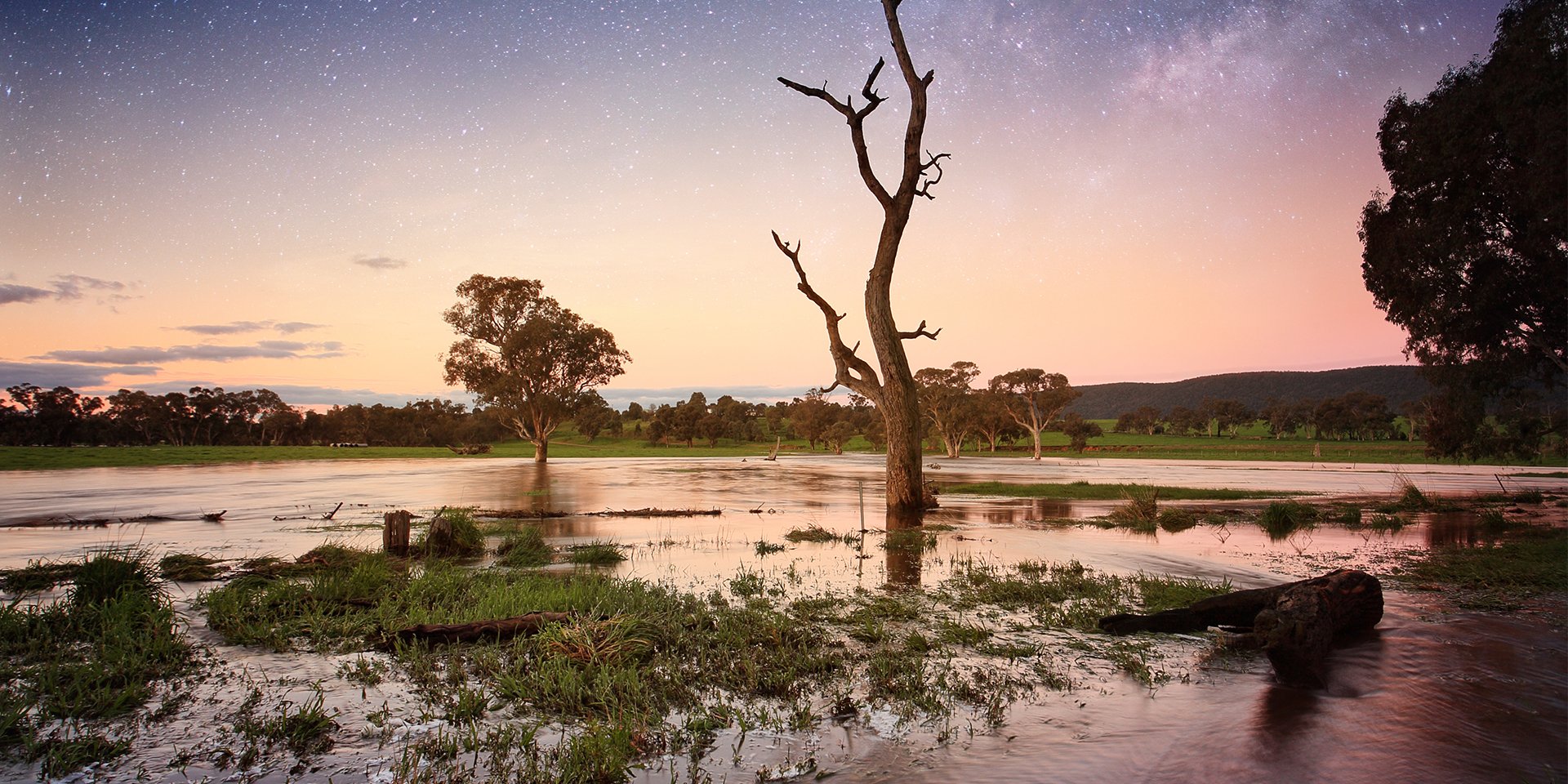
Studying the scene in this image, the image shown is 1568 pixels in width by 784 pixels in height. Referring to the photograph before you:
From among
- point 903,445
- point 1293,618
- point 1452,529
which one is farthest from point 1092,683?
point 1452,529

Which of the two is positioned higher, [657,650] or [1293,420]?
[1293,420]

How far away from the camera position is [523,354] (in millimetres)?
60062

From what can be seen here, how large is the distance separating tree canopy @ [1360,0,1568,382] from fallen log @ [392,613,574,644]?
71.9 feet

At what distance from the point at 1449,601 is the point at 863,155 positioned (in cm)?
1436

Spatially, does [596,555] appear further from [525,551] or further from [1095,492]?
[1095,492]

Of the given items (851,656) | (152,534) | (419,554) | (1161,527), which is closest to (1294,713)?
(851,656)

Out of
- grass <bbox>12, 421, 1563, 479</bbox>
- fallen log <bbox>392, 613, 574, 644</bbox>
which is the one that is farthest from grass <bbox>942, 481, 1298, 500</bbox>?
grass <bbox>12, 421, 1563, 479</bbox>

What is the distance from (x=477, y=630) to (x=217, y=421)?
124775 mm

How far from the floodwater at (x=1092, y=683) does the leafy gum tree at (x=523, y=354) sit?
35.8 meters

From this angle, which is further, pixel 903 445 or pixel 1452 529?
pixel 903 445

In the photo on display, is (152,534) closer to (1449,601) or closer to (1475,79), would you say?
(1449,601)

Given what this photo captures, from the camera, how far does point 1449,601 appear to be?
328 inches

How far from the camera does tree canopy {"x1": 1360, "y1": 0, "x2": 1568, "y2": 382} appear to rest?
1706cm

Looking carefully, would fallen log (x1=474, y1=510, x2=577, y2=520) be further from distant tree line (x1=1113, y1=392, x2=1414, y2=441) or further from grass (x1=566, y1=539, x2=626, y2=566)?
distant tree line (x1=1113, y1=392, x2=1414, y2=441)
